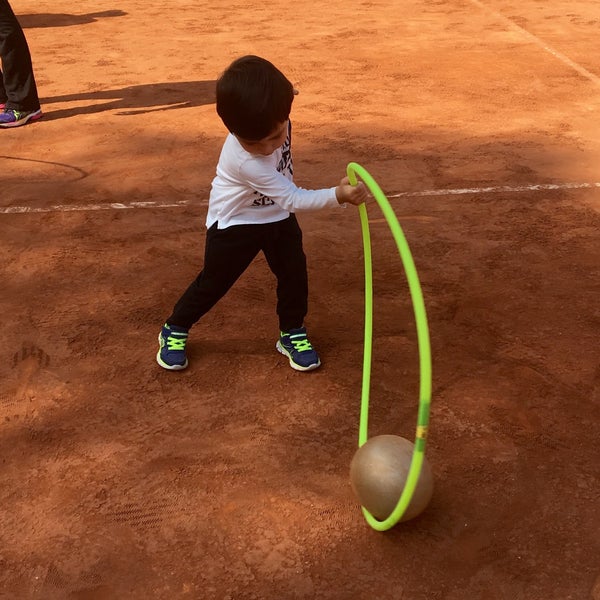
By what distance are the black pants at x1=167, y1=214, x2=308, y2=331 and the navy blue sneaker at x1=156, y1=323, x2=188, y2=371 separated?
3cm

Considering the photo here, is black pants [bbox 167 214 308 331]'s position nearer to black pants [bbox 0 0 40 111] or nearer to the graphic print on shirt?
the graphic print on shirt

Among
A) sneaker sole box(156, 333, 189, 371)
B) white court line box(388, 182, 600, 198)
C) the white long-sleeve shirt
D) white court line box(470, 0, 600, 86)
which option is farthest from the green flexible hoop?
white court line box(470, 0, 600, 86)

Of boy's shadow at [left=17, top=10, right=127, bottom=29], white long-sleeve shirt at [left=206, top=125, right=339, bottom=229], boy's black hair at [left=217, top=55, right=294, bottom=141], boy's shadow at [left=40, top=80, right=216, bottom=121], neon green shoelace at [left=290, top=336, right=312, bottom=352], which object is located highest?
boy's black hair at [left=217, top=55, right=294, bottom=141]

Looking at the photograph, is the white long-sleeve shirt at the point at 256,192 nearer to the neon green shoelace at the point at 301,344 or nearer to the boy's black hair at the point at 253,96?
the boy's black hair at the point at 253,96

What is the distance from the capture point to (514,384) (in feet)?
11.7

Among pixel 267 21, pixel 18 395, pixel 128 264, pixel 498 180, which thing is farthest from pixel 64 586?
pixel 267 21

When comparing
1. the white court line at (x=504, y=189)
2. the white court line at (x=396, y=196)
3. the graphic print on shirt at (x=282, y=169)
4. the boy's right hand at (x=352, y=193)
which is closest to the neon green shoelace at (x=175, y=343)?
the graphic print on shirt at (x=282, y=169)

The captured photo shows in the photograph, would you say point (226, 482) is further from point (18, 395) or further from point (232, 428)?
point (18, 395)

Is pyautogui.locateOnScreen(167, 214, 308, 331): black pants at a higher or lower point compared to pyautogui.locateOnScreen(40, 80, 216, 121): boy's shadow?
higher

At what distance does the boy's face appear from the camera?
10.2ft

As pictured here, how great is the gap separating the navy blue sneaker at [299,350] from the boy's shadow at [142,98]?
4248 millimetres

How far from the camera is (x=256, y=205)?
3393 mm

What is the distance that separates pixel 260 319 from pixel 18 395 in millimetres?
1194

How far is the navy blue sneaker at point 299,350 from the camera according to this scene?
369cm
